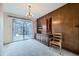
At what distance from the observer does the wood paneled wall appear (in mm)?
2957

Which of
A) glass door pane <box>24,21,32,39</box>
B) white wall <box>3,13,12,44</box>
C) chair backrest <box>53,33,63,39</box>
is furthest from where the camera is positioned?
chair backrest <box>53,33,63,39</box>

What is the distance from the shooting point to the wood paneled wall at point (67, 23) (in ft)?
9.70

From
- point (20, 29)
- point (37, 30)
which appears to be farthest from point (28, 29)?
point (37, 30)

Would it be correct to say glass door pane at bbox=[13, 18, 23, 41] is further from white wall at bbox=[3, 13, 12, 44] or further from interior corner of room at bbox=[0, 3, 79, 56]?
white wall at bbox=[3, 13, 12, 44]

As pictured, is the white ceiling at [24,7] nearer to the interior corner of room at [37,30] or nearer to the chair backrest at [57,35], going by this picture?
the interior corner of room at [37,30]

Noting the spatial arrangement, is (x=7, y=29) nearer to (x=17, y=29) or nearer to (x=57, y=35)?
(x=17, y=29)

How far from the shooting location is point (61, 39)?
3135 mm

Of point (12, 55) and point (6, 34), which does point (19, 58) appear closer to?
point (12, 55)

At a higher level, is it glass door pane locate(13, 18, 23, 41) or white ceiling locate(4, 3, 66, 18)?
white ceiling locate(4, 3, 66, 18)

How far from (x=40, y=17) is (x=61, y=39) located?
107cm

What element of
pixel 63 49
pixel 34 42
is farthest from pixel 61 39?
pixel 34 42

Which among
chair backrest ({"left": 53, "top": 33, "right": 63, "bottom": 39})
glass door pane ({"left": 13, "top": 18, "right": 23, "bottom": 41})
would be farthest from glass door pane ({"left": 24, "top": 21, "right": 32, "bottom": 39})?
chair backrest ({"left": 53, "top": 33, "right": 63, "bottom": 39})

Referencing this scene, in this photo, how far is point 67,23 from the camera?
10.7 feet

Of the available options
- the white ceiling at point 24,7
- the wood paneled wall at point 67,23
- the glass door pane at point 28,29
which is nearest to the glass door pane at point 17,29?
the glass door pane at point 28,29
